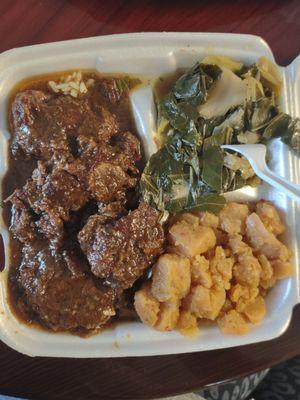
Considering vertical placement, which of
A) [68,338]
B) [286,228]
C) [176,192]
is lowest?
[286,228]

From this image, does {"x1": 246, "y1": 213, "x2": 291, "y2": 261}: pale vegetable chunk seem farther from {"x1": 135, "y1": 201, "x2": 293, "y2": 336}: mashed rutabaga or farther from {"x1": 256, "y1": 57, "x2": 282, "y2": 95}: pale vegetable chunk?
{"x1": 256, "y1": 57, "x2": 282, "y2": 95}: pale vegetable chunk

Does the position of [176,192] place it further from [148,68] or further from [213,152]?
[148,68]

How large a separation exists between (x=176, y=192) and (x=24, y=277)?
1050 millimetres

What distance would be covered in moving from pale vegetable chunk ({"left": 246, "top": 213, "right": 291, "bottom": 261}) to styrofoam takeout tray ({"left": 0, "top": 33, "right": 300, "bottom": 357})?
106 millimetres

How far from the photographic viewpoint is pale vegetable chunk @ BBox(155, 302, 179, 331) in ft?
8.08

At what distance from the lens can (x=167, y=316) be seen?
2461 mm

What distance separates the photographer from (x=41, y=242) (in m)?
2.60

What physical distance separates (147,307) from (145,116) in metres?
1.17

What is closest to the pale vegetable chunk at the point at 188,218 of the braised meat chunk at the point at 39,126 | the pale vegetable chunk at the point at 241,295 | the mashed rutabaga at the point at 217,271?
the mashed rutabaga at the point at 217,271

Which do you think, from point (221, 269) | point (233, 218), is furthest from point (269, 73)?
point (221, 269)

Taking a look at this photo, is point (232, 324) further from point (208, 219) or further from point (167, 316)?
point (208, 219)

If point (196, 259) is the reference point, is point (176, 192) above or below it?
above

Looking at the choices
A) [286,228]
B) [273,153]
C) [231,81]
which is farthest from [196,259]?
[231,81]

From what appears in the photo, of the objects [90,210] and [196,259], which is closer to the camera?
[196,259]
